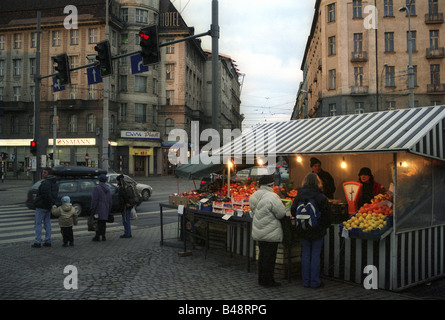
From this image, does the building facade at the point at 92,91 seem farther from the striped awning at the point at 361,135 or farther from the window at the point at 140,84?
the striped awning at the point at 361,135

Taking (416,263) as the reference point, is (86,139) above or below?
above

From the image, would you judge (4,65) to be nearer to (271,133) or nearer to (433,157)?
(271,133)

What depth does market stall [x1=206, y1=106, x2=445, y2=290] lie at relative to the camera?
6.69 metres

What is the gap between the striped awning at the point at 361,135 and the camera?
696cm

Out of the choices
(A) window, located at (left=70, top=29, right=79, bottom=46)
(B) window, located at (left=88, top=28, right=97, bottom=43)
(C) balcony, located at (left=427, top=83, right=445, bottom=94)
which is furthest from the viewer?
(A) window, located at (left=70, top=29, right=79, bottom=46)

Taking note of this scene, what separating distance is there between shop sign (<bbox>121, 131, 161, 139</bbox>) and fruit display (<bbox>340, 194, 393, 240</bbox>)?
1741 inches

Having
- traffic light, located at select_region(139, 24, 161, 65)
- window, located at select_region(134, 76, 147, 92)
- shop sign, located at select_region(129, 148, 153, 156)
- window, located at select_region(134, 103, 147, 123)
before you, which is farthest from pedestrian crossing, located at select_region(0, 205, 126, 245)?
window, located at select_region(134, 76, 147, 92)

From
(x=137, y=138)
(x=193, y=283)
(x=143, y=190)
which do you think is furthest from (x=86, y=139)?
(x=193, y=283)

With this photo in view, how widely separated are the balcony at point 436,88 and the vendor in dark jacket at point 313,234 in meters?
41.4

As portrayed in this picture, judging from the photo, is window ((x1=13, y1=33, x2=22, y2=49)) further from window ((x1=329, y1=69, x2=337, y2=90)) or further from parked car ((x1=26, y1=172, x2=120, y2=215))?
parked car ((x1=26, y1=172, x2=120, y2=215))

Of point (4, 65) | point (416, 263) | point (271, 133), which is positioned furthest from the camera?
point (4, 65)

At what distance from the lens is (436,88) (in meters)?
42.1

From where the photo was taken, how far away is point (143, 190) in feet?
76.4

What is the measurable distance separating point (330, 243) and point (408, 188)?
1.67 meters
